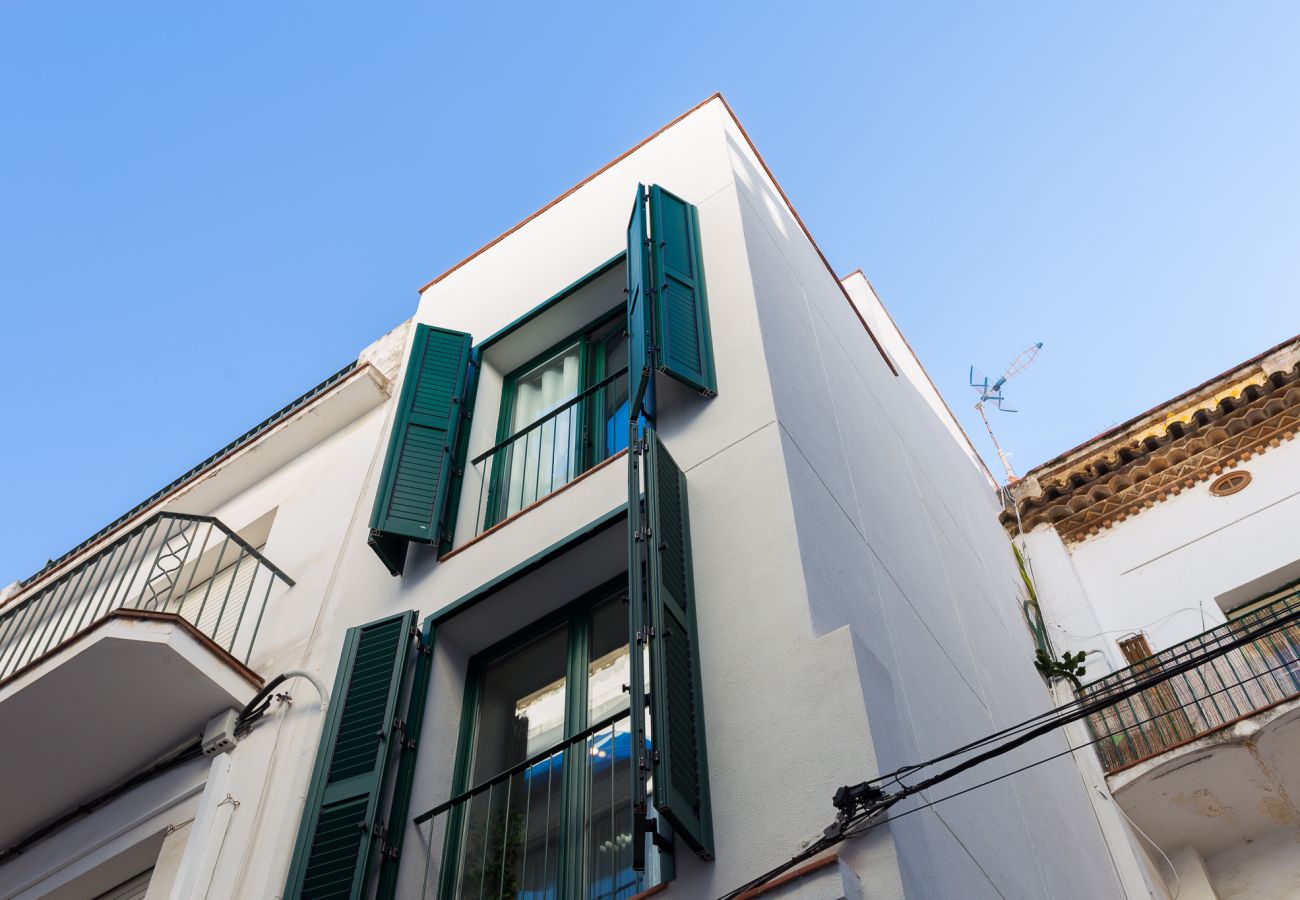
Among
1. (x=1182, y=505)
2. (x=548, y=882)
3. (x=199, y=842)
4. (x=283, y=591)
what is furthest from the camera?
(x=1182, y=505)

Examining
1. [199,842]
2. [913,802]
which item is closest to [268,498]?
[199,842]

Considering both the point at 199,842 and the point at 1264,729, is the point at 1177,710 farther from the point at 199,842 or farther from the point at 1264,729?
the point at 199,842

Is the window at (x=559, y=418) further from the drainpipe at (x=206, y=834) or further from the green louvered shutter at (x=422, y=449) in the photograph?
the drainpipe at (x=206, y=834)

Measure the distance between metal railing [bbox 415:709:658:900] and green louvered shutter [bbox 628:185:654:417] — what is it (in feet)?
6.41

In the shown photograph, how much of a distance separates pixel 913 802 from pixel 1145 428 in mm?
8722

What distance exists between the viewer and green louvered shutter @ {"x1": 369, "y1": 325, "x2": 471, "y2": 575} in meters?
7.41

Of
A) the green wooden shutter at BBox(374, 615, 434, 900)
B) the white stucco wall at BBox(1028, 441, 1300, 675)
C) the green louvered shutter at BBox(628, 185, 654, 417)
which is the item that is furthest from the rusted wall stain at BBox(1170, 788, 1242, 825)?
the green wooden shutter at BBox(374, 615, 434, 900)

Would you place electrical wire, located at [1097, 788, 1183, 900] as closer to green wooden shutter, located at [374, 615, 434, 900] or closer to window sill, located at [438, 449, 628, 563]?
window sill, located at [438, 449, 628, 563]

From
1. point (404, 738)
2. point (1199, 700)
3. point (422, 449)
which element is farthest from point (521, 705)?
point (1199, 700)

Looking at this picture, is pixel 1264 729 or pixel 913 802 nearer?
pixel 913 802

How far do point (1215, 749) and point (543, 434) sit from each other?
5503 mm

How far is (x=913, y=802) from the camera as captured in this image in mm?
4766

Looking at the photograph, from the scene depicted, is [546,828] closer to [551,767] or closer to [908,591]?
[551,767]

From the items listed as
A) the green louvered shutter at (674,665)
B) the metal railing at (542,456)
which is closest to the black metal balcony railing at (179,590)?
the metal railing at (542,456)
